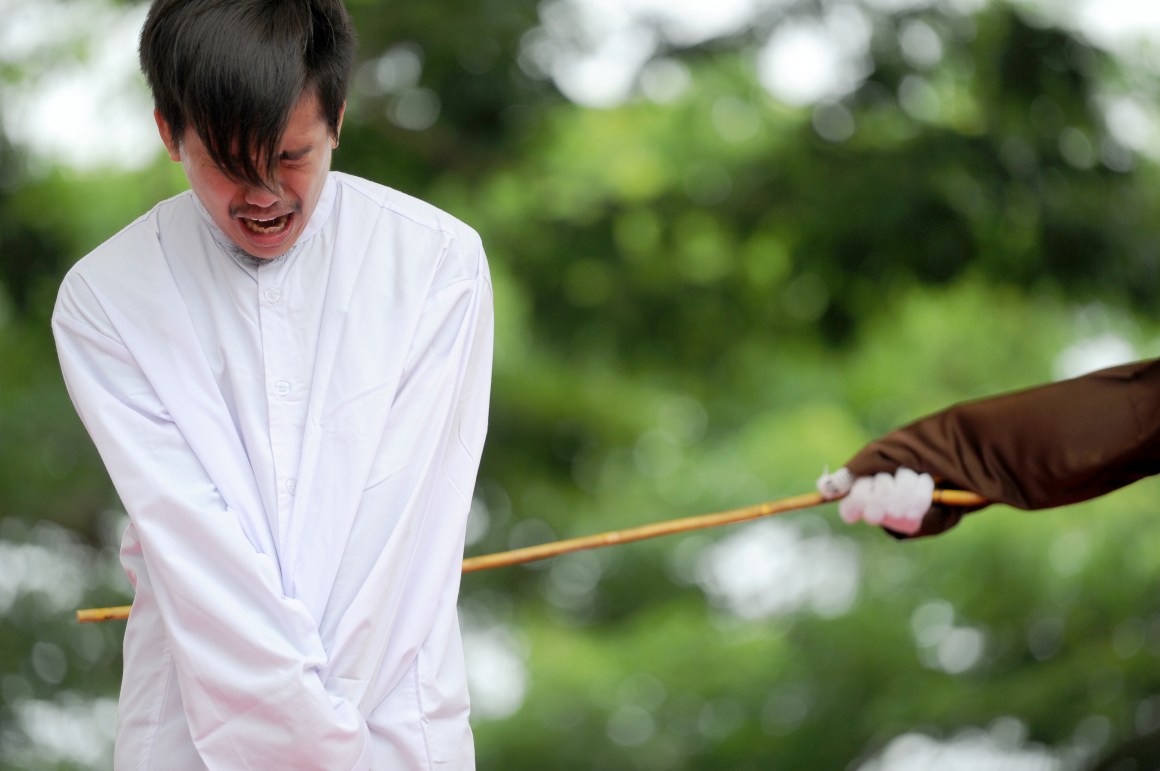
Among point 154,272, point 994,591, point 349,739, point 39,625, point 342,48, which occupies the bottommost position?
point 994,591

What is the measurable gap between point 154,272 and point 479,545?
3.52 metres

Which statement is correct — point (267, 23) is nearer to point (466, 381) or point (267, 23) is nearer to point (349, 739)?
point (466, 381)

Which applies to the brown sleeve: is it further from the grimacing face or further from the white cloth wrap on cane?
the grimacing face

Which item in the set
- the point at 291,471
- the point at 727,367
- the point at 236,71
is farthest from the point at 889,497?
the point at 727,367

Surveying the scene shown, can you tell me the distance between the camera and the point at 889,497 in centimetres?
187

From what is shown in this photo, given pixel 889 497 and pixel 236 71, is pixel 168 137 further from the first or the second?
pixel 889 497

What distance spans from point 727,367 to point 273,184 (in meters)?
3.21

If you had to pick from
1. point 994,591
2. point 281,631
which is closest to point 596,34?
point 994,591

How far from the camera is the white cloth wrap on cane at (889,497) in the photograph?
73.5 inches

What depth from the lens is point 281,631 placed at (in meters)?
1.30

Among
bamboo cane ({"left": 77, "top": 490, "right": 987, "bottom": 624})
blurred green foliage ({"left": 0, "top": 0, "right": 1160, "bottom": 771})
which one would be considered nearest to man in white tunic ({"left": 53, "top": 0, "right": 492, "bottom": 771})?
bamboo cane ({"left": 77, "top": 490, "right": 987, "bottom": 624})

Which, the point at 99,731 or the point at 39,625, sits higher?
the point at 39,625

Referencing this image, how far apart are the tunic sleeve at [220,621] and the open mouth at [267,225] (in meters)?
0.20

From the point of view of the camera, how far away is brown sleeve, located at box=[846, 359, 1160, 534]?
189 cm
